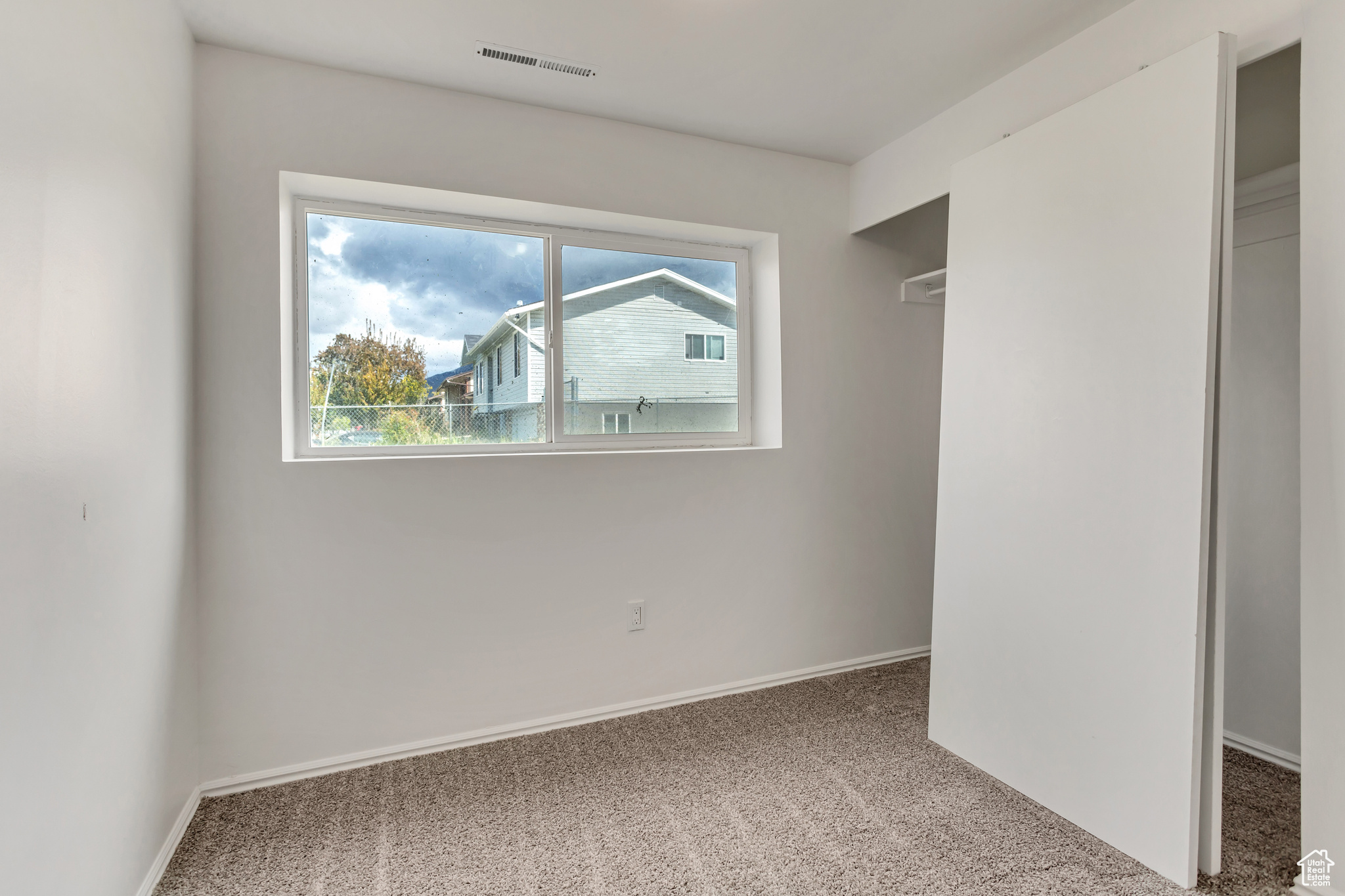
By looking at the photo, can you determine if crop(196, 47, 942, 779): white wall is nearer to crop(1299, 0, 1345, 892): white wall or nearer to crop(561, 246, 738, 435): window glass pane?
crop(561, 246, 738, 435): window glass pane

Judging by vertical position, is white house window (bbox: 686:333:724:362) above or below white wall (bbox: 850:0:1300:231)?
below

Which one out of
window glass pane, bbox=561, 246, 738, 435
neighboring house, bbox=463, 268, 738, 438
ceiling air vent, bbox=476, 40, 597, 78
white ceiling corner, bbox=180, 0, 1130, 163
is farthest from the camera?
window glass pane, bbox=561, 246, 738, 435

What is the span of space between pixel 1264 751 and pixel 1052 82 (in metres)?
2.52

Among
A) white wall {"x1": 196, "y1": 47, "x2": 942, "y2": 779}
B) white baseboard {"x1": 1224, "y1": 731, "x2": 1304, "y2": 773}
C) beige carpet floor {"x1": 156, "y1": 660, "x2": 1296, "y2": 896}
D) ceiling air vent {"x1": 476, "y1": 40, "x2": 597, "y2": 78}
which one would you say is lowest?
beige carpet floor {"x1": 156, "y1": 660, "x2": 1296, "y2": 896}

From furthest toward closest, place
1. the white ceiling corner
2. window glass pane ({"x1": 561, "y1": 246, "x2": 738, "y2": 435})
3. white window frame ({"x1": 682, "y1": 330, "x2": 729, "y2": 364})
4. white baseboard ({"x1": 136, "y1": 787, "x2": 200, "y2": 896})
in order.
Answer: white window frame ({"x1": 682, "y1": 330, "x2": 729, "y2": 364}) → window glass pane ({"x1": 561, "y1": 246, "x2": 738, "y2": 435}) → the white ceiling corner → white baseboard ({"x1": 136, "y1": 787, "x2": 200, "y2": 896})

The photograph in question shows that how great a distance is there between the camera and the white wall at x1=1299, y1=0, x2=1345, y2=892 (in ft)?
5.10

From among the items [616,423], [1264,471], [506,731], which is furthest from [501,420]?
[1264,471]

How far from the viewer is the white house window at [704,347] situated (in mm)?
3184

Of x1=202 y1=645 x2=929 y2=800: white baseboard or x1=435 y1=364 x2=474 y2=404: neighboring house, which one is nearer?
x1=202 y1=645 x2=929 y2=800: white baseboard

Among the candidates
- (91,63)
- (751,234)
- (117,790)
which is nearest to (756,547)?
(751,234)

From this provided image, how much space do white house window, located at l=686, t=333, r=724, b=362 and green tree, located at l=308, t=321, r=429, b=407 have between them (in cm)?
121

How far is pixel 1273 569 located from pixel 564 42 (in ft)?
10.4

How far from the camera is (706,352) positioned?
3.22m

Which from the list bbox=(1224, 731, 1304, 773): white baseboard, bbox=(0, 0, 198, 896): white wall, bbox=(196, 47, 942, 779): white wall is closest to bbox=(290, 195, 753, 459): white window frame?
bbox=(196, 47, 942, 779): white wall
